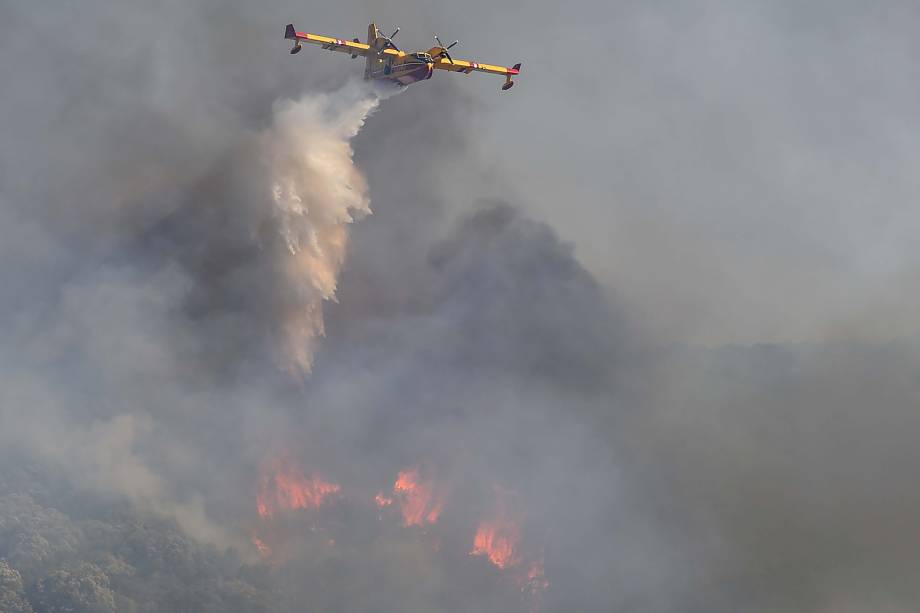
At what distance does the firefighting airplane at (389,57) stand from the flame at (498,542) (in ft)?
238

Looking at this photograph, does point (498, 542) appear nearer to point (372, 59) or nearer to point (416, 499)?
point (416, 499)

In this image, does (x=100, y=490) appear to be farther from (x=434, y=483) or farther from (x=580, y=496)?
(x=580, y=496)

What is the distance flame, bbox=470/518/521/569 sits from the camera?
142375mm

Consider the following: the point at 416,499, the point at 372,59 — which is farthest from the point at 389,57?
the point at 416,499

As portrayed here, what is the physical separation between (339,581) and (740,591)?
215ft

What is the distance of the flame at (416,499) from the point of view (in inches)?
5689

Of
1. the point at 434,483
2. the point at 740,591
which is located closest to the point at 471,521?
the point at 434,483

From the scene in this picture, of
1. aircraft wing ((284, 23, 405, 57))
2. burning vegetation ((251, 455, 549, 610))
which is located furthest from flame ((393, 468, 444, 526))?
aircraft wing ((284, 23, 405, 57))

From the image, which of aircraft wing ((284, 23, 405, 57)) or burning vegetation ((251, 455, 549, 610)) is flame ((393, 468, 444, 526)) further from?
aircraft wing ((284, 23, 405, 57))

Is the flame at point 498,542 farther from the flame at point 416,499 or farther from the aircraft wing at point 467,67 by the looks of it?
the aircraft wing at point 467,67

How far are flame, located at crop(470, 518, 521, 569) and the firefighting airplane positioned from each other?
7258 centimetres

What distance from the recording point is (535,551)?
144m

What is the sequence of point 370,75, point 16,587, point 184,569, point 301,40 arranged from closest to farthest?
1. point 301,40
2. point 370,75
3. point 16,587
4. point 184,569

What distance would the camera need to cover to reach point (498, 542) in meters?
144
